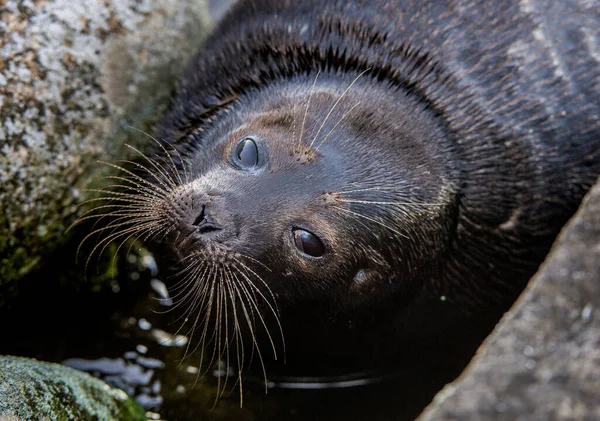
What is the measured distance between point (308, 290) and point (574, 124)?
67.3 inches

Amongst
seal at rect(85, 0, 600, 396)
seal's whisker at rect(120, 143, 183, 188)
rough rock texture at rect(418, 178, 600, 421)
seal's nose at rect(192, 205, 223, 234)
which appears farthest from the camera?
seal's whisker at rect(120, 143, 183, 188)

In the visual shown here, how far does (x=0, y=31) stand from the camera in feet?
15.0

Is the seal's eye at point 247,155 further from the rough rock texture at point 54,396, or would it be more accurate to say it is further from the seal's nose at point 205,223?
the rough rock texture at point 54,396

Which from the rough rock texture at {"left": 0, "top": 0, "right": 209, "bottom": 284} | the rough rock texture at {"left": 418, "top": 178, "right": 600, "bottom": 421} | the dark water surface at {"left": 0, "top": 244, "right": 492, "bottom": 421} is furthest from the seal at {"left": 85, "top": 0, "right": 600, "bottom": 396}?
the rough rock texture at {"left": 418, "top": 178, "right": 600, "bottom": 421}

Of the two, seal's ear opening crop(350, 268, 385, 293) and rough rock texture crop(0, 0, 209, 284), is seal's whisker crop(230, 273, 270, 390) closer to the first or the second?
seal's ear opening crop(350, 268, 385, 293)

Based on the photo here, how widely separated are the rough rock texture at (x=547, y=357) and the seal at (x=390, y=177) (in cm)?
163

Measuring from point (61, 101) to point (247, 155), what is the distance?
51.5 inches

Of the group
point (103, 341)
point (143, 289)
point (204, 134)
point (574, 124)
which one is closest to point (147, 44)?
point (204, 134)

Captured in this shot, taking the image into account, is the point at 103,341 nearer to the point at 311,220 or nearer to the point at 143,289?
the point at 143,289

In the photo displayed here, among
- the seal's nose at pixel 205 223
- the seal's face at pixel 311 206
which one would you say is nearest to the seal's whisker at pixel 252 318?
the seal's face at pixel 311 206

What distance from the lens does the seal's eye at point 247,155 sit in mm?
4316

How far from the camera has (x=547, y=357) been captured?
2.42 m

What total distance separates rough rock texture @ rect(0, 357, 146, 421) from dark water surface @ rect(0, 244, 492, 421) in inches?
15.9

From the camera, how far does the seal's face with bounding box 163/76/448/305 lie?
409 centimetres
